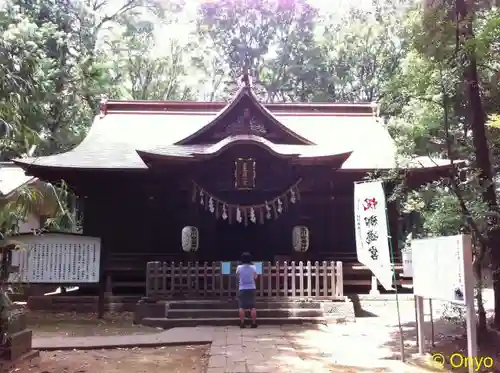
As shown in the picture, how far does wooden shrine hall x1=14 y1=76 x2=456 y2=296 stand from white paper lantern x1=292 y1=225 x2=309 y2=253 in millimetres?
26

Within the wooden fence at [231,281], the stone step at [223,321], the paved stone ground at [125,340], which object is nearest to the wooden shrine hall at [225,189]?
the wooden fence at [231,281]

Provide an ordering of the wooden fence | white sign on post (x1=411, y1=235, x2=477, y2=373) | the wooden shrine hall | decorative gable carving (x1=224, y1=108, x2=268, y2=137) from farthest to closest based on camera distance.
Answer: decorative gable carving (x1=224, y1=108, x2=268, y2=137) → the wooden shrine hall → the wooden fence → white sign on post (x1=411, y1=235, x2=477, y2=373)

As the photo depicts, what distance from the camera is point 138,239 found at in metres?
13.9

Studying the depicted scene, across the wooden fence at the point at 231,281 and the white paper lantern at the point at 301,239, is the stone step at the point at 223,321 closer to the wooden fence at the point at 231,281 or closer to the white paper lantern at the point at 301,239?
the wooden fence at the point at 231,281

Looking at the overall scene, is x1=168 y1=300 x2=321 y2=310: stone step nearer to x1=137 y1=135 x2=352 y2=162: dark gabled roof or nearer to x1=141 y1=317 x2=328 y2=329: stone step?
x1=141 y1=317 x2=328 y2=329: stone step

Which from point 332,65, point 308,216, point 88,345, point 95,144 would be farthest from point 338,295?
point 332,65

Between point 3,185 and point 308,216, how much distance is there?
11.9 m

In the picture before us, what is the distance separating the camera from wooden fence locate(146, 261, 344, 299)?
10969 mm

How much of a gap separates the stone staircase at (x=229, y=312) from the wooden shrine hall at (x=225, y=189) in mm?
2040

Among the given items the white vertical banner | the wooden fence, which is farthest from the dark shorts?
the white vertical banner

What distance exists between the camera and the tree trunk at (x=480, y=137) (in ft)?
24.4

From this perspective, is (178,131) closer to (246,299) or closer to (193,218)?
(193,218)

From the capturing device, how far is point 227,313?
1041 cm

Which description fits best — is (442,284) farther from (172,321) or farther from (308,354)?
(172,321)
